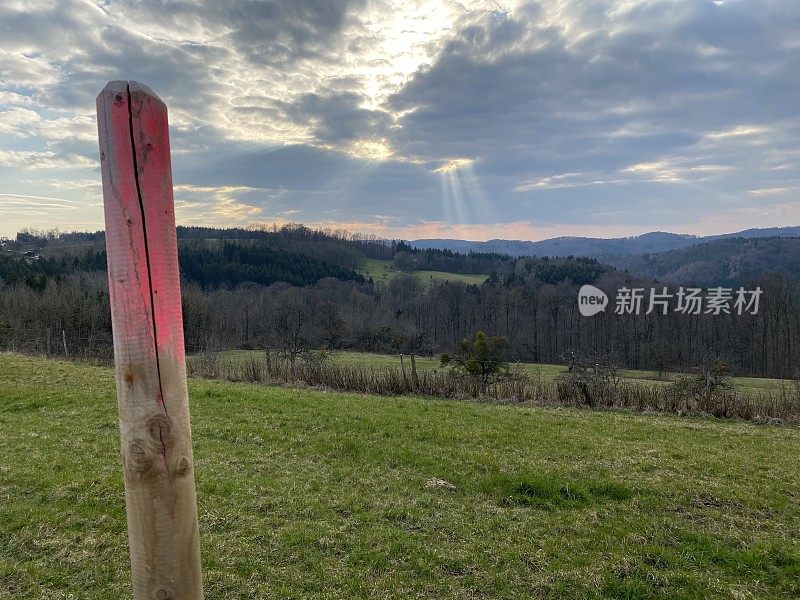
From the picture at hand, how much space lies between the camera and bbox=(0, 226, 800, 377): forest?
43.2 m

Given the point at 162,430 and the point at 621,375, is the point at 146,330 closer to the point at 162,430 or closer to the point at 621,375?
the point at 162,430

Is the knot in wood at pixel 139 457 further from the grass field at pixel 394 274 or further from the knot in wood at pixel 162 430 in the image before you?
the grass field at pixel 394 274

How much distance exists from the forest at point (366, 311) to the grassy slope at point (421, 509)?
1999 centimetres

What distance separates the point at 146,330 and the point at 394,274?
360 ft

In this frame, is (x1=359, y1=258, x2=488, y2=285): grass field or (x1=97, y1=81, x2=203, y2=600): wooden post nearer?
(x1=97, y1=81, x2=203, y2=600): wooden post

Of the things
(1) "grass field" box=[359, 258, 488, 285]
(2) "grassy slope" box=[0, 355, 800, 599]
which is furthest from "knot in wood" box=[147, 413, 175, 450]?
(1) "grass field" box=[359, 258, 488, 285]

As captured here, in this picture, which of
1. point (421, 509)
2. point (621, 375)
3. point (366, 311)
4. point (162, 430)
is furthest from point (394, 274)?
point (162, 430)

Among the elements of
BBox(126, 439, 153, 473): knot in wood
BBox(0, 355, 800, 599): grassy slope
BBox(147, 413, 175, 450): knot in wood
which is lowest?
BBox(0, 355, 800, 599): grassy slope

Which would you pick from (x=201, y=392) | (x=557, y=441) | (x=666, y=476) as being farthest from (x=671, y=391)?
(x=201, y=392)

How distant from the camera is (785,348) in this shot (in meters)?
54.1

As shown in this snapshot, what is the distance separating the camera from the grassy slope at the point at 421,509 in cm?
439

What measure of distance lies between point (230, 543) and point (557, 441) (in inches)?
266

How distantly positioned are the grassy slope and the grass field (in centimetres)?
9250

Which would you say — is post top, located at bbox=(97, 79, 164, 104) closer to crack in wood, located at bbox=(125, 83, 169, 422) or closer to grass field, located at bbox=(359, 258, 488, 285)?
crack in wood, located at bbox=(125, 83, 169, 422)
